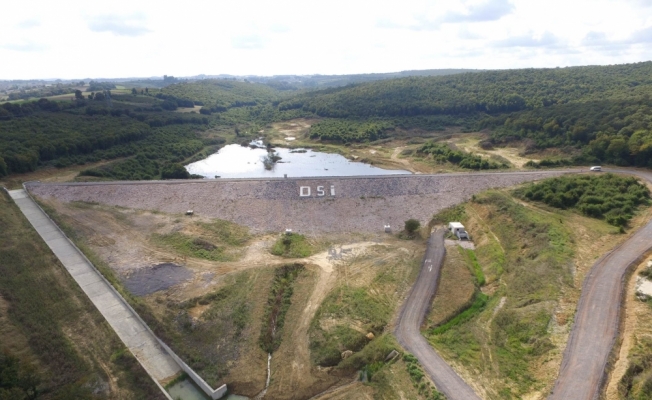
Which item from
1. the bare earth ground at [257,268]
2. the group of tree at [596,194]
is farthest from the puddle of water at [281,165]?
the group of tree at [596,194]

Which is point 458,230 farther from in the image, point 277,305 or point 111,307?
point 111,307

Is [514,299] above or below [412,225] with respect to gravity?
below

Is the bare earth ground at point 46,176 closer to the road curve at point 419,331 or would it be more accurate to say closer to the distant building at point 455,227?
the road curve at point 419,331

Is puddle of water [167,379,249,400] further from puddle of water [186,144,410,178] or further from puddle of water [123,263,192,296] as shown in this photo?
puddle of water [186,144,410,178]

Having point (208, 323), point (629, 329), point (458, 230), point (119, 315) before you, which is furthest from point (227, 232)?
point (629, 329)

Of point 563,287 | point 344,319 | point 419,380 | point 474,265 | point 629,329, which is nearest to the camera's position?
point 419,380

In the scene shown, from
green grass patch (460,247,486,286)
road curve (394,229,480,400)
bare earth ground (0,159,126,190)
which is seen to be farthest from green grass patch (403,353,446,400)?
bare earth ground (0,159,126,190)

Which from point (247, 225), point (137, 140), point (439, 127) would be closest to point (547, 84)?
point (439, 127)
